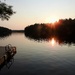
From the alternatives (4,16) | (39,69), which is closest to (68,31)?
(4,16)

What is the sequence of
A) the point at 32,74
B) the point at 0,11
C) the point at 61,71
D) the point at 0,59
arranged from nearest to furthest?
the point at 32,74 < the point at 61,71 < the point at 0,59 < the point at 0,11

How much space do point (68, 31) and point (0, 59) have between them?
136 meters

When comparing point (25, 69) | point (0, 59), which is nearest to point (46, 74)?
point (25, 69)

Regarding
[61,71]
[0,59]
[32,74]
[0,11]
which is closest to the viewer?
[32,74]

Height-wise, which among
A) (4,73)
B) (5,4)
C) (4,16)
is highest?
(5,4)

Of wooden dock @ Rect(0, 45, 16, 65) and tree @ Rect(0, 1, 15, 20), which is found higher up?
tree @ Rect(0, 1, 15, 20)

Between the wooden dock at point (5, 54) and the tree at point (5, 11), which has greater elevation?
the tree at point (5, 11)

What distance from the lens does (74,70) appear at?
2728 centimetres

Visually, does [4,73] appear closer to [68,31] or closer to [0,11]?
[0,11]

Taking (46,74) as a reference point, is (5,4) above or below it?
above

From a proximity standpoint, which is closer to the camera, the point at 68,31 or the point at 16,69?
the point at 16,69

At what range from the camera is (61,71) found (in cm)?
2675

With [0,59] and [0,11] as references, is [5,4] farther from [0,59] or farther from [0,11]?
[0,59]

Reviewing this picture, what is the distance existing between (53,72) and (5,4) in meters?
19.7
